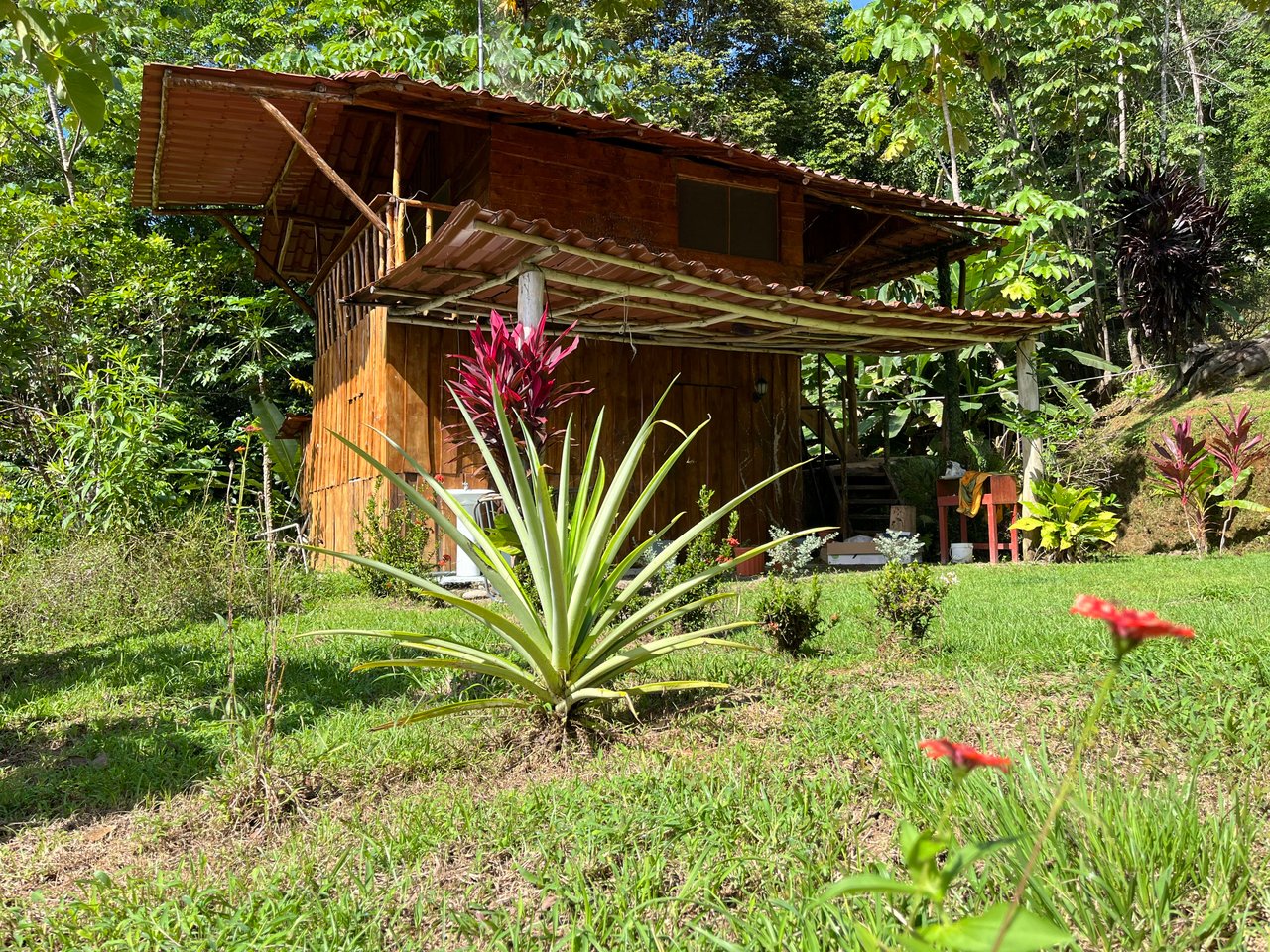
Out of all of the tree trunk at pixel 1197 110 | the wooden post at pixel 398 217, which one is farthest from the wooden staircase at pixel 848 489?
the tree trunk at pixel 1197 110

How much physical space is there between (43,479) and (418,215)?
569 cm

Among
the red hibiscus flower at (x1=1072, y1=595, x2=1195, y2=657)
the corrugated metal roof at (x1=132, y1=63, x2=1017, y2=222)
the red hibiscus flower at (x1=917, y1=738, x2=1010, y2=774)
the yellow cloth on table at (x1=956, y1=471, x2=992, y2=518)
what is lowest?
the red hibiscus flower at (x1=917, y1=738, x2=1010, y2=774)

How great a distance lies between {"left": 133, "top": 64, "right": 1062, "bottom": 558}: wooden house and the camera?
8.84 metres

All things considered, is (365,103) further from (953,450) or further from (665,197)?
(953,450)

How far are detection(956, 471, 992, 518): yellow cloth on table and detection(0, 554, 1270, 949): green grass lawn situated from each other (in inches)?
252

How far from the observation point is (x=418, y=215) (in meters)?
11.8

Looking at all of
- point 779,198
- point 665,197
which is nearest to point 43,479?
point 665,197

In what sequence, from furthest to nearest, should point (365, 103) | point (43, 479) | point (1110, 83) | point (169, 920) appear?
point (1110, 83) < point (43, 479) < point (365, 103) < point (169, 920)

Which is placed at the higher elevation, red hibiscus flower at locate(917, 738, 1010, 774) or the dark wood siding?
the dark wood siding

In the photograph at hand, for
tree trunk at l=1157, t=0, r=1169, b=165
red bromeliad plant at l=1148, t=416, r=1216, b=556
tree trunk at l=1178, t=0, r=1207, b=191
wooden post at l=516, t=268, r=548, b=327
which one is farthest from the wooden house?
tree trunk at l=1157, t=0, r=1169, b=165

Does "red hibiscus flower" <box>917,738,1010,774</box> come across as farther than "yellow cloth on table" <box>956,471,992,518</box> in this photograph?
No

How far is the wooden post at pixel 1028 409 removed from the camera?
10.8m

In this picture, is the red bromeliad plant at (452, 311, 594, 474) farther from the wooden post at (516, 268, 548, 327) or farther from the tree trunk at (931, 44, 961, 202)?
the tree trunk at (931, 44, 961, 202)

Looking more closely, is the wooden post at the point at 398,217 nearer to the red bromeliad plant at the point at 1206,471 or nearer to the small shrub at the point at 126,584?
the small shrub at the point at 126,584
